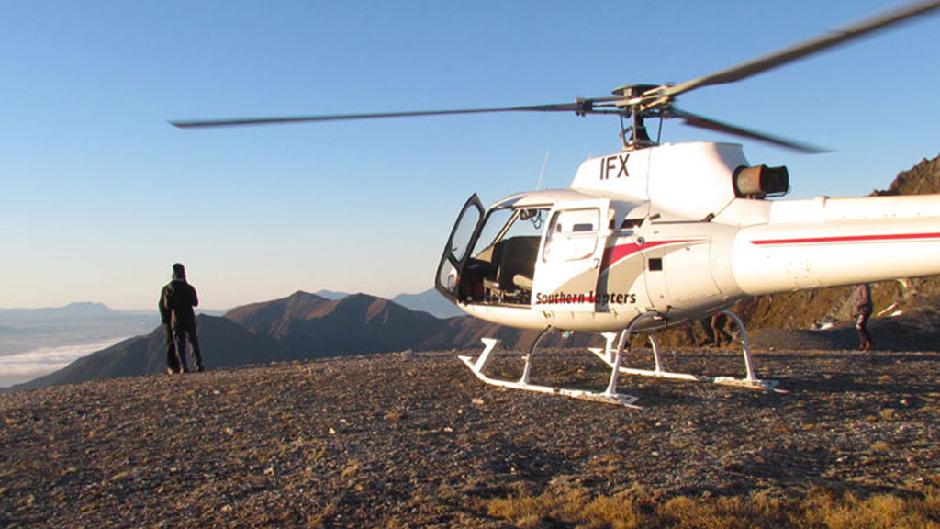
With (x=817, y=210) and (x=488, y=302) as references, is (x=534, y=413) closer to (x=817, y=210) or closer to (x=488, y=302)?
(x=488, y=302)

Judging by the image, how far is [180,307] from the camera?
17188 mm

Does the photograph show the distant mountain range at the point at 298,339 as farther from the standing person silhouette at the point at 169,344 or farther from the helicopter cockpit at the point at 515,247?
the helicopter cockpit at the point at 515,247

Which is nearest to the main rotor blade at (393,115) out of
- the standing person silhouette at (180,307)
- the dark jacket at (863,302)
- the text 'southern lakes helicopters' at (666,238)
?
the text 'southern lakes helicopters' at (666,238)

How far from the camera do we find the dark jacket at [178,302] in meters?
17.1

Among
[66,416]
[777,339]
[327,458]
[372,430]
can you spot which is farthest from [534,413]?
[777,339]

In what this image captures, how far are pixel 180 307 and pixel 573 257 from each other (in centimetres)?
951

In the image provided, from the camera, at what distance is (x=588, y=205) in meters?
12.0

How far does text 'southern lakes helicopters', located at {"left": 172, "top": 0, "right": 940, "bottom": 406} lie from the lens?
9.57 meters

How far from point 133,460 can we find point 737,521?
653 cm

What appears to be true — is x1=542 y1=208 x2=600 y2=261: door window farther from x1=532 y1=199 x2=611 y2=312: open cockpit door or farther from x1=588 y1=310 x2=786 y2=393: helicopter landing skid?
x1=588 y1=310 x2=786 y2=393: helicopter landing skid

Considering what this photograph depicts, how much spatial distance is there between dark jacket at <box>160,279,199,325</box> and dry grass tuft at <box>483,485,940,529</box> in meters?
12.0

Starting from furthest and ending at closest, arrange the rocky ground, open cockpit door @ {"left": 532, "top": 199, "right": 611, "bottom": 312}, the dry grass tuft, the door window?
the door window, open cockpit door @ {"left": 532, "top": 199, "right": 611, "bottom": 312}, the rocky ground, the dry grass tuft

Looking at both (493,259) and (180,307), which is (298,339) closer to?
(180,307)

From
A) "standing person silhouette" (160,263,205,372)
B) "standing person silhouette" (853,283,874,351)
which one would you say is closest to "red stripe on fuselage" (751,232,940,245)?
"standing person silhouette" (160,263,205,372)
